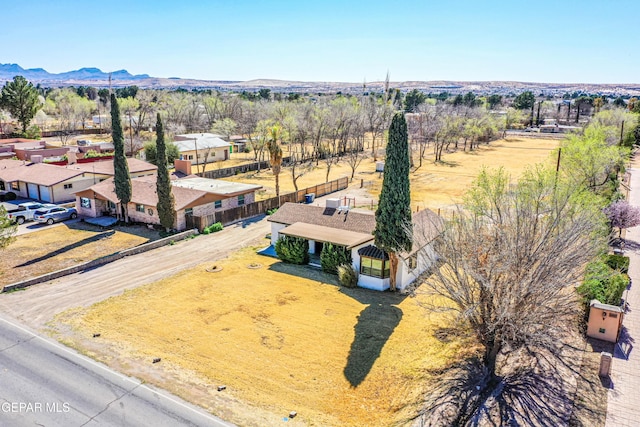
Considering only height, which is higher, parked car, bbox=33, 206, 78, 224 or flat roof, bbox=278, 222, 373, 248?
flat roof, bbox=278, 222, 373, 248

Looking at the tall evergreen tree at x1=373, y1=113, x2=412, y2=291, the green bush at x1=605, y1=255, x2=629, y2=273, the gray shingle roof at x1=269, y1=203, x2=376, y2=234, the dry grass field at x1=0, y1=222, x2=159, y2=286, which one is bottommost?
the dry grass field at x1=0, y1=222, x2=159, y2=286

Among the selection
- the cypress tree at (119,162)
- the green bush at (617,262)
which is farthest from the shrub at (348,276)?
the cypress tree at (119,162)

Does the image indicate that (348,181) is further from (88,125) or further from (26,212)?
(88,125)

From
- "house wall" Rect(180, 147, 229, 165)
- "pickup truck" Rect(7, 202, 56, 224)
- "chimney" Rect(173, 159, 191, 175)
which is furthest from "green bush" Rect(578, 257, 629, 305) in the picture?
"house wall" Rect(180, 147, 229, 165)

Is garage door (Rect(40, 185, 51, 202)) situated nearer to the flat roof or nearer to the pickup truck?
the pickup truck

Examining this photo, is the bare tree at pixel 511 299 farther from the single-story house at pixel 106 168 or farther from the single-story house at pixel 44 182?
the single-story house at pixel 106 168
